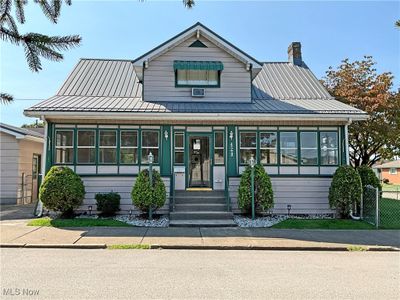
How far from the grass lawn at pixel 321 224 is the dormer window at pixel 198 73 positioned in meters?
6.16

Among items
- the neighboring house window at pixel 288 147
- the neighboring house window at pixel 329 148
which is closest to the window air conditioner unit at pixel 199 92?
the neighboring house window at pixel 288 147

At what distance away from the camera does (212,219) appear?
10656 mm

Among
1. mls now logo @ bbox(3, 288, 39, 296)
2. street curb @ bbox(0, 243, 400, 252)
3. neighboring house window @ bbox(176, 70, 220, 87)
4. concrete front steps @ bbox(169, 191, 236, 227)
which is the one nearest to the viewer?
mls now logo @ bbox(3, 288, 39, 296)

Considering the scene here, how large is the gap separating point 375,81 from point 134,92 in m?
16.1

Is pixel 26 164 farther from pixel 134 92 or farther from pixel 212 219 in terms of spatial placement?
pixel 212 219

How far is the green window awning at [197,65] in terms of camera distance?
12.9 meters

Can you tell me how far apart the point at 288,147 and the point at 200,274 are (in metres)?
7.88

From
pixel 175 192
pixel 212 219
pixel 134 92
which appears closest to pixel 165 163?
pixel 175 192

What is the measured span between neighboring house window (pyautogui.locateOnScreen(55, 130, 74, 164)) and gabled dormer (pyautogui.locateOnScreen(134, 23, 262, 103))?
128 inches

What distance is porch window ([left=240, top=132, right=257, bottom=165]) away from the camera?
1237 centimetres

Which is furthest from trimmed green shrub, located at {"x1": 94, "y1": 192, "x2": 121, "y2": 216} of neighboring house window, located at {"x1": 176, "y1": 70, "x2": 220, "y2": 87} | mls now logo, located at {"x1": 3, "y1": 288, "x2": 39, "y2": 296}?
mls now logo, located at {"x1": 3, "y1": 288, "x2": 39, "y2": 296}

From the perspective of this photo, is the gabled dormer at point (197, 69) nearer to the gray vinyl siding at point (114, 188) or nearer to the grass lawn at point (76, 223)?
the gray vinyl siding at point (114, 188)

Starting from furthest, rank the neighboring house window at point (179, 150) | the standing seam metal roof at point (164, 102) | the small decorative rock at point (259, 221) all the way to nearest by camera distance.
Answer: the neighboring house window at point (179, 150) → the standing seam metal roof at point (164, 102) → the small decorative rock at point (259, 221)

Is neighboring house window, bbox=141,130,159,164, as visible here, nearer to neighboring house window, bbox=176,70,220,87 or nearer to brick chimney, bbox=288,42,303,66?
neighboring house window, bbox=176,70,220,87
